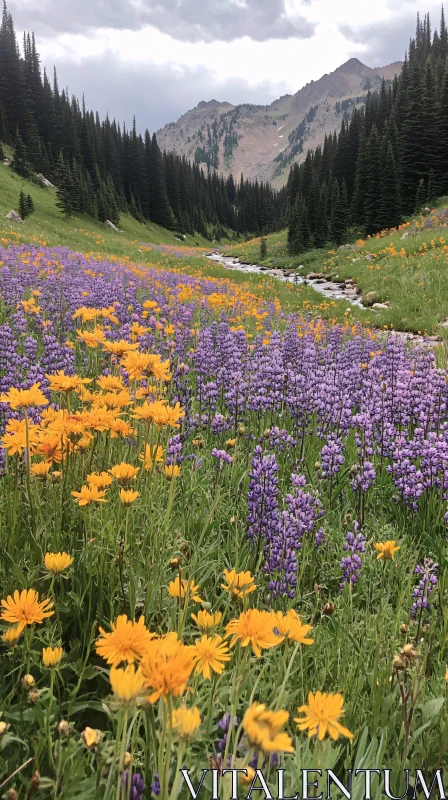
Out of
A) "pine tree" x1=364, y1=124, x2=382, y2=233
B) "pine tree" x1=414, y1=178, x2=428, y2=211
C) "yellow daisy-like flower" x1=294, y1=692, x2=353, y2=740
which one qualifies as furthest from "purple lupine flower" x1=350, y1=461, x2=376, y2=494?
"pine tree" x1=364, y1=124, x2=382, y2=233

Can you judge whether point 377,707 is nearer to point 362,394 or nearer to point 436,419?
point 436,419

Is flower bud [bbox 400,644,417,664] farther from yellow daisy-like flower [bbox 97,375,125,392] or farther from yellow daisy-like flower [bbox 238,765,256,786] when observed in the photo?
yellow daisy-like flower [bbox 97,375,125,392]

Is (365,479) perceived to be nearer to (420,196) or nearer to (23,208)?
(23,208)

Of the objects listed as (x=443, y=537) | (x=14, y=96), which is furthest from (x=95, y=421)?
(x=14, y=96)

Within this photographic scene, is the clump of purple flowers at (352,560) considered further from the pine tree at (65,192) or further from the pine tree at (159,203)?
the pine tree at (159,203)

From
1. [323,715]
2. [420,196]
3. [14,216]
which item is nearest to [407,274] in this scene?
[323,715]

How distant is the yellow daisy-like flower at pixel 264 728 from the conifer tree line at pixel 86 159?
48.0 m

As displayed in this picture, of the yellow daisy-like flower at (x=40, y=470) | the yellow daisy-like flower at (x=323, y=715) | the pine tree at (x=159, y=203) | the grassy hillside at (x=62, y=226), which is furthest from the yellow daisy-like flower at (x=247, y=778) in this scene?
the pine tree at (x=159, y=203)

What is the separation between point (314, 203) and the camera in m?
47.2

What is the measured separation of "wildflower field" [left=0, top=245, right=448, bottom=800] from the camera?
1.23m

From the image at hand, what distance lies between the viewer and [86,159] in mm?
66125

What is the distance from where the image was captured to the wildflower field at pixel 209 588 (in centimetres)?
123

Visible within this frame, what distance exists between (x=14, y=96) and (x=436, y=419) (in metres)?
72.6

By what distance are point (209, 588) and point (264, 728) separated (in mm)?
1771
